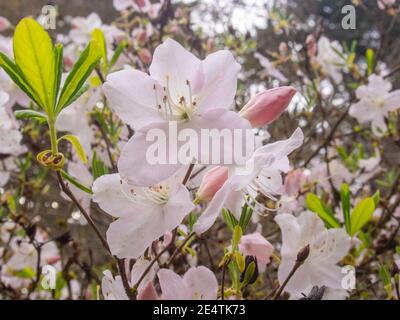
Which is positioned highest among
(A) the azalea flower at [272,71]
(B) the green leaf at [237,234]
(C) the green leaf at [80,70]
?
(C) the green leaf at [80,70]

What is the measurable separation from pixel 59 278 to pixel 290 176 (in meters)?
0.71

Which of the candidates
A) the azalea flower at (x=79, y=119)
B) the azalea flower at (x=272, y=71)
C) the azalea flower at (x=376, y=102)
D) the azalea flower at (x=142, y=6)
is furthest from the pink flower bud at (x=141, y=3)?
the azalea flower at (x=376, y=102)

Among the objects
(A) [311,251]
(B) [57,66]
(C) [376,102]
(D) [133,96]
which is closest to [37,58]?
(B) [57,66]

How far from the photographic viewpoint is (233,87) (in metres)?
0.74

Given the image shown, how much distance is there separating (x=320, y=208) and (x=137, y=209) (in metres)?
0.46

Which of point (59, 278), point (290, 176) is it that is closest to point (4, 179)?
point (59, 278)

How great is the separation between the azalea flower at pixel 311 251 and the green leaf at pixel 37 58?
0.49 m

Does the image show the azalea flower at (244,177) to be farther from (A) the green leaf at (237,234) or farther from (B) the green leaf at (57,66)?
(B) the green leaf at (57,66)

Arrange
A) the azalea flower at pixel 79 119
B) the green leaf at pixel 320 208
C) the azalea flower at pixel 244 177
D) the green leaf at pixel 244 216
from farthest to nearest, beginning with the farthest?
the azalea flower at pixel 79 119, the green leaf at pixel 320 208, the green leaf at pixel 244 216, the azalea flower at pixel 244 177

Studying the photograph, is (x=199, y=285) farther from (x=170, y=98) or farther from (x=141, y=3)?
(x=141, y=3)

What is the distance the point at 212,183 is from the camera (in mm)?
728

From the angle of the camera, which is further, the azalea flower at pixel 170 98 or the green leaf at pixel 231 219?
the green leaf at pixel 231 219

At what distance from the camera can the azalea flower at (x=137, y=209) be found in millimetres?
739
